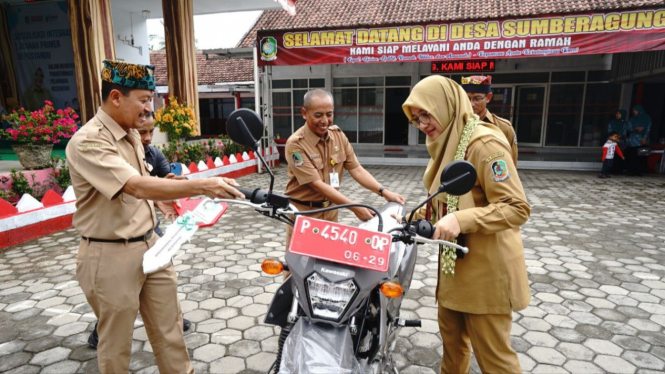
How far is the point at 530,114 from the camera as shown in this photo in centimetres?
1445

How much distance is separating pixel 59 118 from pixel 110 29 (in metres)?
3.57

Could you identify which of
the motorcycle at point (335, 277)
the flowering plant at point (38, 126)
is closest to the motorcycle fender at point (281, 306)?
the motorcycle at point (335, 277)

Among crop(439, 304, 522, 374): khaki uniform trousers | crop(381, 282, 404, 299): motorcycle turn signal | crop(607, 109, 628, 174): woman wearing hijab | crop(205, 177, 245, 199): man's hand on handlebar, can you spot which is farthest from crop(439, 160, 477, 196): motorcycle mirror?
crop(607, 109, 628, 174): woman wearing hijab

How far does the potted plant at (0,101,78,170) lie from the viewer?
5574mm

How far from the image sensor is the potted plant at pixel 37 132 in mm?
5574

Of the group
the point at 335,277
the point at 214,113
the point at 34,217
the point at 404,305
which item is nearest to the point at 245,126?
the point at 335,277

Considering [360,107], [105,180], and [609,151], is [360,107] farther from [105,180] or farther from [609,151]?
[105,180]

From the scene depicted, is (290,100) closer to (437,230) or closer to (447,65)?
(447,65)

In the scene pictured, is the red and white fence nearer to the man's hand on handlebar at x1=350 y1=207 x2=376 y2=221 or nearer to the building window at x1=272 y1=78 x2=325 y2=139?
the man's hand on handlebar at x1=350 y1=207 x2=376 y2=221

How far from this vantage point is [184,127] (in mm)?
8680

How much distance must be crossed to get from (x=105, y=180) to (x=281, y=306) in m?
0.95

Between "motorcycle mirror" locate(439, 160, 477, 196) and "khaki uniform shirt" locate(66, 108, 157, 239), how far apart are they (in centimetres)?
126

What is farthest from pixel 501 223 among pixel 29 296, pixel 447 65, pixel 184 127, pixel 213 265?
pixel 447 65

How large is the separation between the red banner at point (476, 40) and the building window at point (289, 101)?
5.15 meters
